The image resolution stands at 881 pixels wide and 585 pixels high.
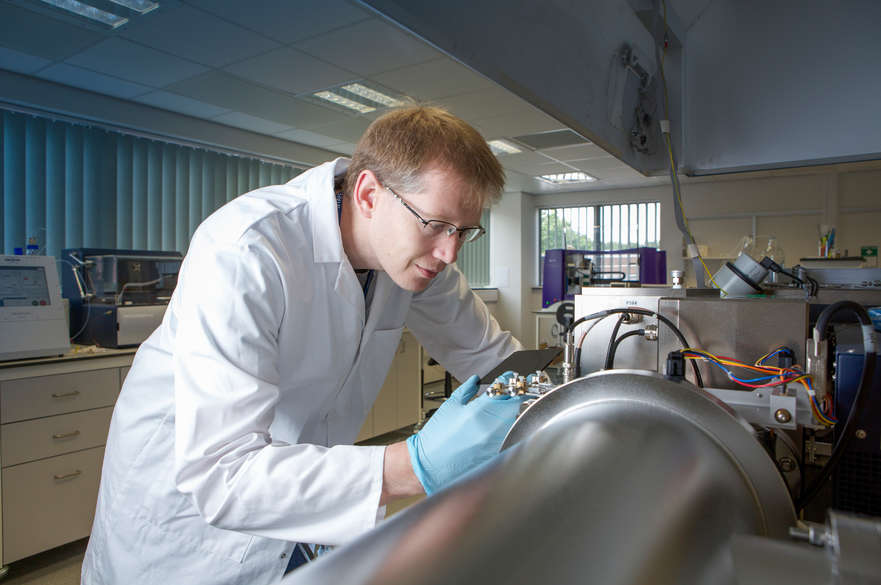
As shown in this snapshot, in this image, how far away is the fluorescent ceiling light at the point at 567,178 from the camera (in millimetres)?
5945

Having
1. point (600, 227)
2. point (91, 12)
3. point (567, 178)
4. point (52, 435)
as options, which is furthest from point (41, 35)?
point (600, 227)

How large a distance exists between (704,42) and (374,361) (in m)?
1.27

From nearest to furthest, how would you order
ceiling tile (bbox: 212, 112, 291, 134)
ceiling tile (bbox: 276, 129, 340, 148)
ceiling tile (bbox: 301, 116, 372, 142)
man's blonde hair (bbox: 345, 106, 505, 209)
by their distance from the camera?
1. man's blonde hair (bbox: 345, 106, 505, 209)
2. ceiling tile (bbox: 212, 112, 291, 134)
3. ceiling tile (bbox: 301, 116, 372, 142)
4. ceiling tile (bbox: 276, 129, 340, 148)

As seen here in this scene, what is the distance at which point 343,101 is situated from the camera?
3.56m

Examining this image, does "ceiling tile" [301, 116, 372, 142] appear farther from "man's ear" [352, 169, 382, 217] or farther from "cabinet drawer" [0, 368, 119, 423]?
"man's ear" [352, 169, 382, 217]

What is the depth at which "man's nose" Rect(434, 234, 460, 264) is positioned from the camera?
90cm

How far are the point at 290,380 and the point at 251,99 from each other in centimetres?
301

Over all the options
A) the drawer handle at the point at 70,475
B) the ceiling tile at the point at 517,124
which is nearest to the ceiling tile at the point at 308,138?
the ceiling tile at the point at 517,124

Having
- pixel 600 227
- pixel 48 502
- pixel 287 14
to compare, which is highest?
pixel 287 14

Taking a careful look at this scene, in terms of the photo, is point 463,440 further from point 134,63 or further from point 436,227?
point 134,63

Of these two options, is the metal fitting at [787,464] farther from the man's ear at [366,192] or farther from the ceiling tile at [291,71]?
the ceiling tile at [291,71]

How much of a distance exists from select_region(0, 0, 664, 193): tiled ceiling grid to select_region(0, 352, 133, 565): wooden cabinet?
1.56 meters

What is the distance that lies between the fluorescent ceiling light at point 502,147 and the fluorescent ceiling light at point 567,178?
1210mm

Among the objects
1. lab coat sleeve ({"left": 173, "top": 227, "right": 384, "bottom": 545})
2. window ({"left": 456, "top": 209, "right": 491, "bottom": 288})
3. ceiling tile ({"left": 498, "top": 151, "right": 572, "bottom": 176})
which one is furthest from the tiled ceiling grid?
window ({"left": 456, "top": 209, "right": 491, "bottom": 288})
